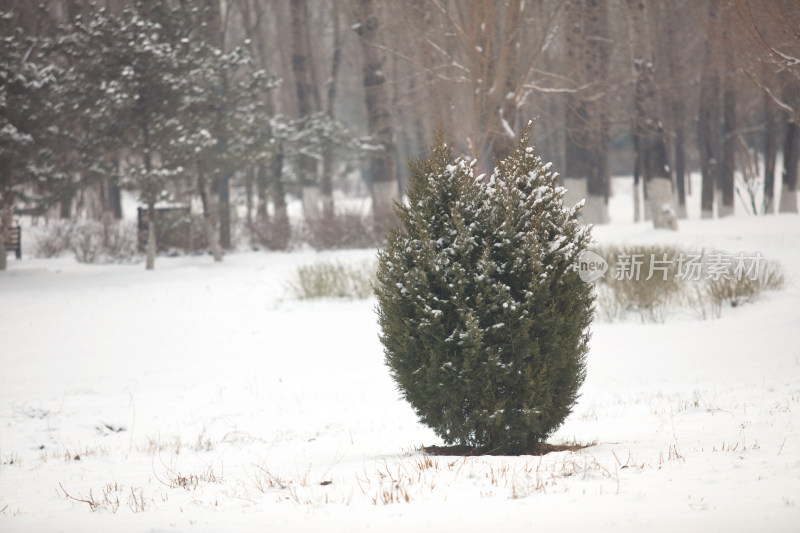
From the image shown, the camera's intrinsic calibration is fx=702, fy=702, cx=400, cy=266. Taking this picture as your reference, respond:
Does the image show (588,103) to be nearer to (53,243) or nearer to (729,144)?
(729,144)

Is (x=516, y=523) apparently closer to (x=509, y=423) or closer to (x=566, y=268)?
(x=509, y=423)

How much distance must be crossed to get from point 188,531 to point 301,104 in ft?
80.3

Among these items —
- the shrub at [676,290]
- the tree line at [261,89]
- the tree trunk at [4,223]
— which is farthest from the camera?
the tree trunk at [4,223]

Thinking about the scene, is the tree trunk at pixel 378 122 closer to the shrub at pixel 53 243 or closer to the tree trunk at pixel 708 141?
the shrub at pixel 53 243

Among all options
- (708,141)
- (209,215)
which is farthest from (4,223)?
(708,141)

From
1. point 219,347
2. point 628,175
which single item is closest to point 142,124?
point 219,347

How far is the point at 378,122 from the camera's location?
21.6m

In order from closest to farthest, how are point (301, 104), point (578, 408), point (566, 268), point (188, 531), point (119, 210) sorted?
point (188, 531) → point (566, 268) → point (578, 408) → point (301, 104) → point (119, 210)

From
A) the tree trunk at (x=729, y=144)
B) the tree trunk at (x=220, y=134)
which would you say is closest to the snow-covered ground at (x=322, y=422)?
the tree trunk at (x=220, y=134)

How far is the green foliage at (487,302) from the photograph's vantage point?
5.07 metres

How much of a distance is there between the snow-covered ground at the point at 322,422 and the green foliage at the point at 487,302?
1.33 feet

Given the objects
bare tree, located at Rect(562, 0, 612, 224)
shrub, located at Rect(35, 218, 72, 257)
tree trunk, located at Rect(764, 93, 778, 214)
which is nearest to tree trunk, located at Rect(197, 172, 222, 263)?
shrub, located at Rect(35, 218, 72, 257)

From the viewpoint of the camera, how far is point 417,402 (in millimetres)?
5332

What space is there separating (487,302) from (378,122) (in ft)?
56.2
